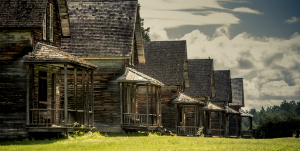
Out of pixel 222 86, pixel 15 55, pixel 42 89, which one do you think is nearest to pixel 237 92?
pixel 222 86

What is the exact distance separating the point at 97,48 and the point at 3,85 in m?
8.90

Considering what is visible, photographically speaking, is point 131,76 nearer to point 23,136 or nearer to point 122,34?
point 122,34

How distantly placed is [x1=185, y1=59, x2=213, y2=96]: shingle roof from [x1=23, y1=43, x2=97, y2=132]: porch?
23.5m

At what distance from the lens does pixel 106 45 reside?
2945 centimetres

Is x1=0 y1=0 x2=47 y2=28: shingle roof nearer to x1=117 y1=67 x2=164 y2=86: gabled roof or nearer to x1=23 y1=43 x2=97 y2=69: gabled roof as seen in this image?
x1=23 y1=43 x2=97 y2=69: gabled roof

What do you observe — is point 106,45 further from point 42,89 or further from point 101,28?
point 42,89

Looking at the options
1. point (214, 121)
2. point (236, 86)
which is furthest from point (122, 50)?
point (236, 86)

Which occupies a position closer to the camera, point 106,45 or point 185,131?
point 106,45

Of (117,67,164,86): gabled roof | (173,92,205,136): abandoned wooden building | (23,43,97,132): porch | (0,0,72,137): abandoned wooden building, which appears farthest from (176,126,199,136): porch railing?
(0,0,72,137): abandoned wooden building

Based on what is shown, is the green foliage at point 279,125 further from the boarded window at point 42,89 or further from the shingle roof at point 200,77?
the boarded window at point 42,89

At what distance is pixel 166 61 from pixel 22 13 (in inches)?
828

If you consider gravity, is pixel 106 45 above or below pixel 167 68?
above

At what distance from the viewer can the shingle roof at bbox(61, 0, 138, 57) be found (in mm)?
29297

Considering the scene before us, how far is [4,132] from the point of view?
21406 millimetres
